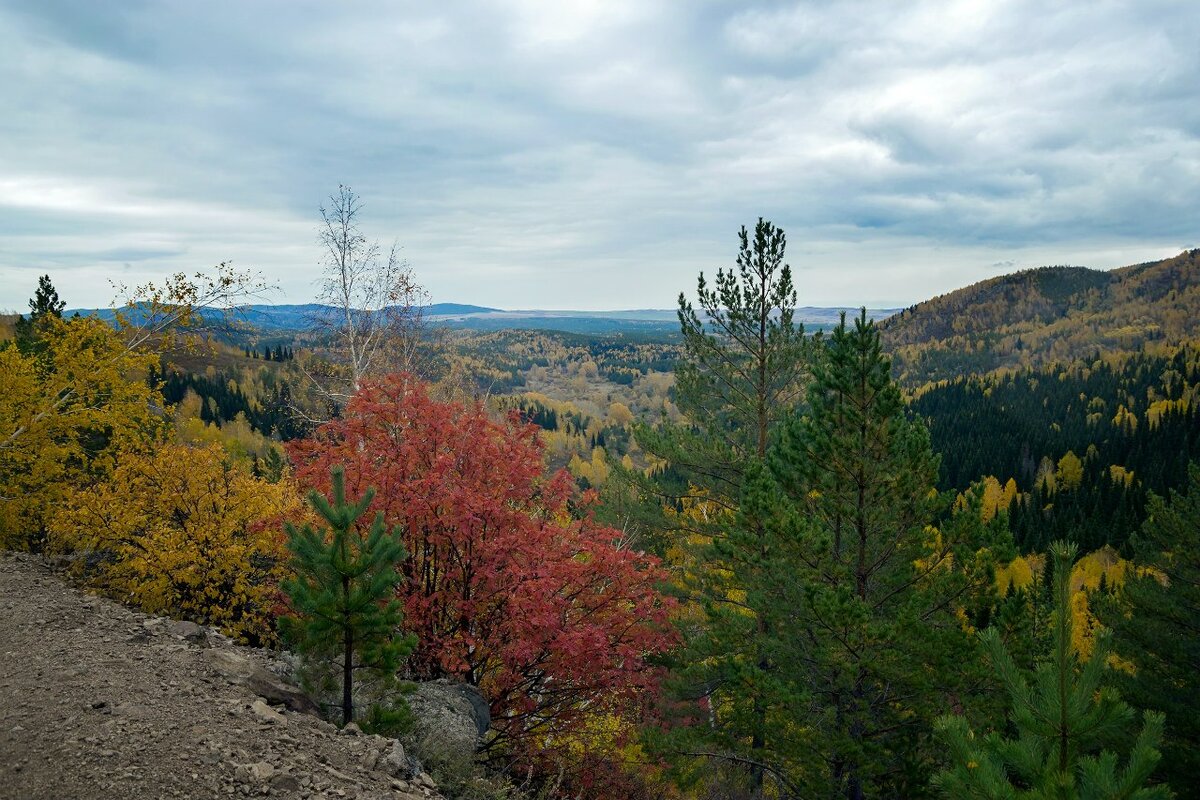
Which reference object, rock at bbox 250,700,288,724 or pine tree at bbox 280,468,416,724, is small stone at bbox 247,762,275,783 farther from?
pine tree at bbox 280,468,416,724

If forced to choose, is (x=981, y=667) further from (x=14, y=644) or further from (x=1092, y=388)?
(x=1092, y=388)

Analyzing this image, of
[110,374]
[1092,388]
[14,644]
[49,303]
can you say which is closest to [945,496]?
[14,644]

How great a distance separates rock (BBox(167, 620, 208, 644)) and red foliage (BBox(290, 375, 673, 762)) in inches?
98.2

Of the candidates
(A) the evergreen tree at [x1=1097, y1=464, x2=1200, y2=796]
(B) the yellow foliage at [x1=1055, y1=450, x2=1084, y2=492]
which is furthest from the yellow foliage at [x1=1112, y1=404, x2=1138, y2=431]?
(A) the evergreen tree at [x1=1097, y1=464, x2=1200, y2=796]

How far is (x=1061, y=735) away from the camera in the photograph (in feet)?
14.5

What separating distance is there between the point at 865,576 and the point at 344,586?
303 inches

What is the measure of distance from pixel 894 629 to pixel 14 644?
36.1 feet

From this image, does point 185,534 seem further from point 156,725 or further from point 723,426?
point 723,426

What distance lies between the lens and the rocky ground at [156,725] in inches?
211

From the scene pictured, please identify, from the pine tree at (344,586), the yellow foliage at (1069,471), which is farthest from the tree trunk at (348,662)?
the yellow foliage at (1069,471)

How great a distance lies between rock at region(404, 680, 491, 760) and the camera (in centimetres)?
779

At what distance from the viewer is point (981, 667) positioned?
8930mm

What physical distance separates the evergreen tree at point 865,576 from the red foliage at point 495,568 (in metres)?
2.51

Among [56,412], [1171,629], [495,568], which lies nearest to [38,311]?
[56,412]
